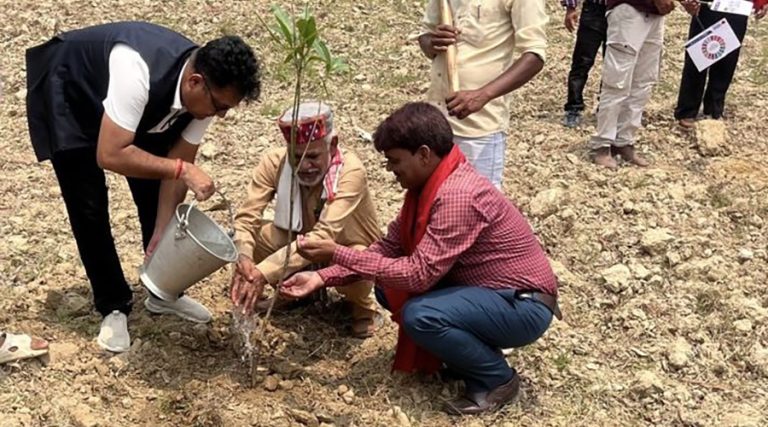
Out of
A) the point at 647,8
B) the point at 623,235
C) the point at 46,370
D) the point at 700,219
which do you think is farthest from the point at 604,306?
the point at 46,370

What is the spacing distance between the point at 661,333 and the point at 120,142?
7.16 feet

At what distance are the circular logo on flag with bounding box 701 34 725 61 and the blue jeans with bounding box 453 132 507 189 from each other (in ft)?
8.62

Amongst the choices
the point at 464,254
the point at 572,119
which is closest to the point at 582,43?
the point at 572,119

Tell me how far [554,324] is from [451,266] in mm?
931

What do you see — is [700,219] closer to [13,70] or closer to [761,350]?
[761,350]

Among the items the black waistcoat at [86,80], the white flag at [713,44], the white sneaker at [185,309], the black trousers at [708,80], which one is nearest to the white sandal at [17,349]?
the white sneaker at [185,309]

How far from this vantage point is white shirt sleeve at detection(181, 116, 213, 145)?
3.21 m

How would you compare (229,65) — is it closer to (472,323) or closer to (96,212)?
(96,212)

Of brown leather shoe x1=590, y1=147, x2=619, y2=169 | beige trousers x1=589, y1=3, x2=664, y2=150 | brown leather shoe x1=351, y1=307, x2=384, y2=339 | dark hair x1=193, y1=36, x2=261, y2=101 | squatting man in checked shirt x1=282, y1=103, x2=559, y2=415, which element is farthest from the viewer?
brown leather shoe x1=590, y1=147, x2=619, y2=169

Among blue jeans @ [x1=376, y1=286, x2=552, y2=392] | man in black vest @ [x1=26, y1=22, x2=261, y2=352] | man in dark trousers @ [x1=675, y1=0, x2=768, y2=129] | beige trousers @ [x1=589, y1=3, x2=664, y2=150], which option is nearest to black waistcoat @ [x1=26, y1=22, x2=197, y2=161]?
man in black vest @ [x1=26, y1=22, x2=261, y2=352]

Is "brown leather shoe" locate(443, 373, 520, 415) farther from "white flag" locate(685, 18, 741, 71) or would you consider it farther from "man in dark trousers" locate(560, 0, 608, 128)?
"white flag" locate(685, 18, 741, 71)

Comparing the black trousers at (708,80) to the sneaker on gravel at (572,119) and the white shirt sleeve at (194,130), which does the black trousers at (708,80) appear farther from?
the white shirt sleeve at (194,130)

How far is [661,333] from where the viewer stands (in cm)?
362

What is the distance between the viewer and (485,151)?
11.1 ft
